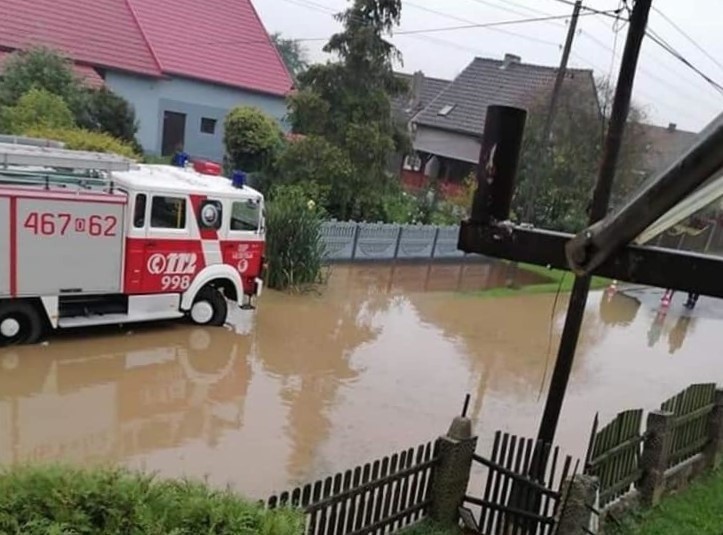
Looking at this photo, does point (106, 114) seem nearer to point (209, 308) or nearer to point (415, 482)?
point (209, 308)

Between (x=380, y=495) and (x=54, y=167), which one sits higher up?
(x=54, y=167)

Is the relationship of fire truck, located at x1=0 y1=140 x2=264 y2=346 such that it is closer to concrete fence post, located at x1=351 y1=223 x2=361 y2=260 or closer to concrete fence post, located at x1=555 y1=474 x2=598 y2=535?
concrete fence post, located at x1=555 y1=474 x2=598 y2=535

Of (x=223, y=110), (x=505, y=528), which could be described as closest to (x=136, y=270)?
(x=505, y=528)

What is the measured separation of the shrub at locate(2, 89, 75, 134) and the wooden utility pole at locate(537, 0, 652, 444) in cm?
1249

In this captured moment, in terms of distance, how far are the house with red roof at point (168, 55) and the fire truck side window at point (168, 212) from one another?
38.8 ft

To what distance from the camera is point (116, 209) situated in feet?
29.5

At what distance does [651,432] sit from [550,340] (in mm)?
7118

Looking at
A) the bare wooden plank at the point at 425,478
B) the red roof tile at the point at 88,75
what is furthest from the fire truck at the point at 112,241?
the red roof tile at the point at 88,75

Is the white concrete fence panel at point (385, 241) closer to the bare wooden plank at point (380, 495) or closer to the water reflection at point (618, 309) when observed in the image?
the water reflection at point (618, 309)

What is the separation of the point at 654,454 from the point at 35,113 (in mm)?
13777

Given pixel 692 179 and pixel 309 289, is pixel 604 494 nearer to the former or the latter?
pixel 692 179

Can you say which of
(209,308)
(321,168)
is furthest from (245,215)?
(321,168)

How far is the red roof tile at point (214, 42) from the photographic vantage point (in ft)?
76.5

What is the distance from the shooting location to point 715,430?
7.38m
